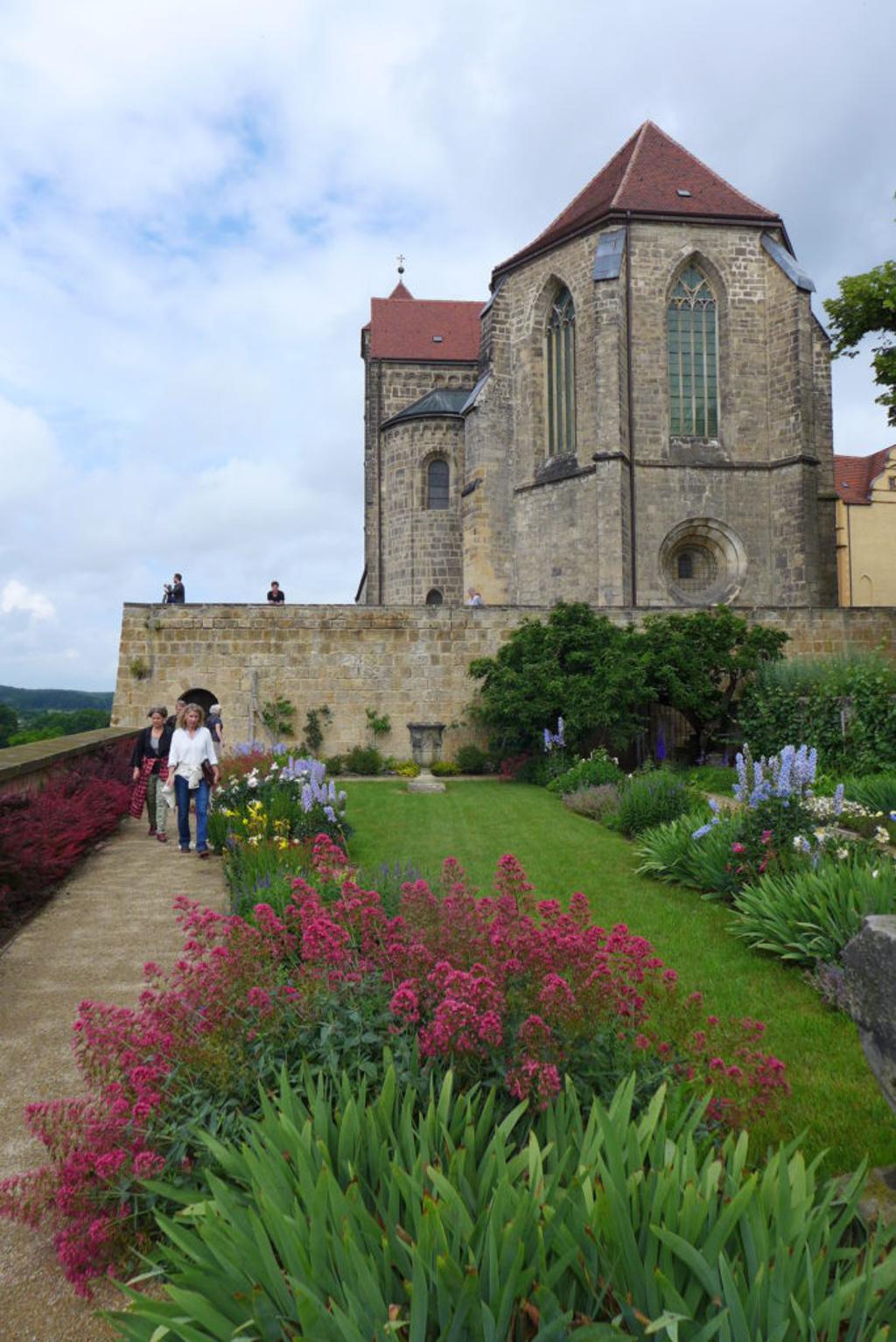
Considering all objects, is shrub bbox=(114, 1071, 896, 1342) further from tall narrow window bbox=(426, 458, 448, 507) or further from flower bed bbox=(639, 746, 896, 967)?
tall narrow window bbox=(426, 458, 448, 507)

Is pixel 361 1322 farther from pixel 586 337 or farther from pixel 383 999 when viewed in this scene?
pixel 586 337

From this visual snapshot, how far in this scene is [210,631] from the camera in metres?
17.4

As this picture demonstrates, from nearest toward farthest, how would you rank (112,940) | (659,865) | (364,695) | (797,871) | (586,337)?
(112,940) → (797,871) → (659,865) → (364,695) → (586,337)

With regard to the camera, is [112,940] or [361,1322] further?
[112,940]

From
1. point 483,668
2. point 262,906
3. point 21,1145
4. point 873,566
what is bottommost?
→ point 21,1145

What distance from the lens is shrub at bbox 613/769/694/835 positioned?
30.0 feet

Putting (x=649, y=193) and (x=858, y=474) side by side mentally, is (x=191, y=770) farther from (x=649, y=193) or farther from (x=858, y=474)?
(x=858, y=474)

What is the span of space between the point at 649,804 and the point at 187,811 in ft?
16.6

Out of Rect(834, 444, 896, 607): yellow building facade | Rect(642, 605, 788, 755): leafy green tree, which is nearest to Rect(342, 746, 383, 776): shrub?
Rect(642, 605, 788, 755): leafy green tree

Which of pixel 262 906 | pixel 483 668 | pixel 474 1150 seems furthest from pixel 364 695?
pixel 474 1150

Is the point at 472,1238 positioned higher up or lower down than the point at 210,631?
lower down

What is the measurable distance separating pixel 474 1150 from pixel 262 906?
1295 millimetres

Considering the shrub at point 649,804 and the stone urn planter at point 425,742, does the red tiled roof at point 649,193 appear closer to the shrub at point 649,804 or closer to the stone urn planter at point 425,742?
the stone urn planter at point 425,742

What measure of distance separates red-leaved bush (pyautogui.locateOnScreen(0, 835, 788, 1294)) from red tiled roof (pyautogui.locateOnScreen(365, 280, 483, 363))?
3083 cm
